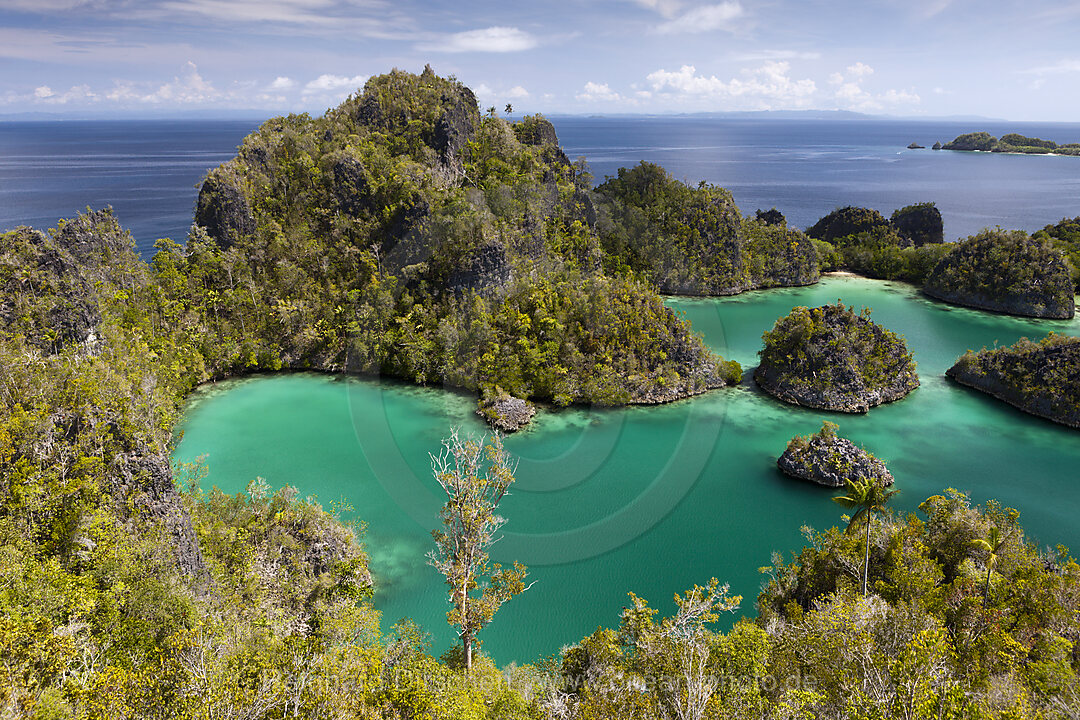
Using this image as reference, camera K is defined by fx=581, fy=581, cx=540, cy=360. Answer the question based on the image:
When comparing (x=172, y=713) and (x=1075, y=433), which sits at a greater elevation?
(x=172, y=713)

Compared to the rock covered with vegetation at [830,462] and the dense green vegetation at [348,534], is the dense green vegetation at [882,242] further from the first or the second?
the rock covered with vegetation at [830,462]

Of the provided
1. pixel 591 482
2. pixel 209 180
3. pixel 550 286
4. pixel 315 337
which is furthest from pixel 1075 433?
pixel 209 180

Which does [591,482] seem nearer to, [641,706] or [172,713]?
[641,706]

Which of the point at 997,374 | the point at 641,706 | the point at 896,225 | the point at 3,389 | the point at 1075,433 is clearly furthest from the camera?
the point at 896,225

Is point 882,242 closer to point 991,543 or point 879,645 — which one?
point 991,543

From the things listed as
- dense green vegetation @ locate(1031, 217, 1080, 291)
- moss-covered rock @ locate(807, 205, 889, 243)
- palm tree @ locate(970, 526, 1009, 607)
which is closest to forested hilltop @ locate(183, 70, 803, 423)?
palm tree @ locate(970, 526, 1009, 607)

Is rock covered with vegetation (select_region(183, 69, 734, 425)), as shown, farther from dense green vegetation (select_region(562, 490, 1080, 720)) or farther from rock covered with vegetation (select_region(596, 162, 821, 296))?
dense green vegetation (select_region(562, 490, 1080, 720))

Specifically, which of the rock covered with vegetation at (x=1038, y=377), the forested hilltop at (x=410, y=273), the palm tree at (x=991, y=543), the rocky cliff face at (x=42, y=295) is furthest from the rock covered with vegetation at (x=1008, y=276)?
the rocky cliff face at (x=42, y=295)
